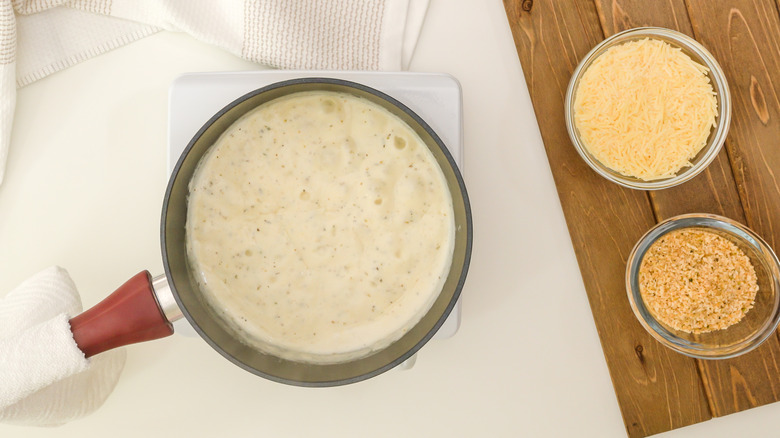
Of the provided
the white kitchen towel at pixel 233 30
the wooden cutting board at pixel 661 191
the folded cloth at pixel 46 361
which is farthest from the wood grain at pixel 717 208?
the folded cloth at pixel 46 361

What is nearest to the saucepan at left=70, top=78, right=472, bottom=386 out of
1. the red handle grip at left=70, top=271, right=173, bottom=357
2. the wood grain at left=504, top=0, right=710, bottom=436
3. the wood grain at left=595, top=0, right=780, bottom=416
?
the red handle grip at left=70, top=271, right=173, bottom=357

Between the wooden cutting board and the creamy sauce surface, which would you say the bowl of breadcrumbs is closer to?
the wooden cutting board

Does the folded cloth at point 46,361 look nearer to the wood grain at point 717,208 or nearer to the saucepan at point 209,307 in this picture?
the saucepan at point 209,307

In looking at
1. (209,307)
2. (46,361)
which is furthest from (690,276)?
(46,361)

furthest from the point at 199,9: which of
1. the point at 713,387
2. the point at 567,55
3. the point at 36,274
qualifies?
the point at 713,387

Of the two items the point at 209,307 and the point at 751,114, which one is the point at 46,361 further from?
the point at 751,114

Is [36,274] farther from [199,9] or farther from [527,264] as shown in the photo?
[527,264]
